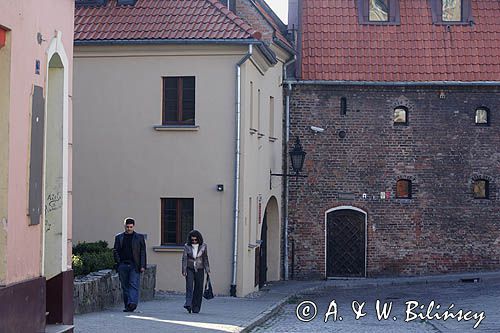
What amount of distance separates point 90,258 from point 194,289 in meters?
2.27

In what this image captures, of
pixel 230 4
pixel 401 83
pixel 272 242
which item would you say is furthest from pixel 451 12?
pixel 272 242

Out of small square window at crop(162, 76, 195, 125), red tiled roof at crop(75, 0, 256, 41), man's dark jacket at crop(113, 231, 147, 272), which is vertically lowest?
man's dark jacket at crop(113, 231, 147, 272)

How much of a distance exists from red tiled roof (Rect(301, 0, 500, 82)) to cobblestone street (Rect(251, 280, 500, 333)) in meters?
6.75

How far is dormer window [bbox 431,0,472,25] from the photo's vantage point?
115 ft

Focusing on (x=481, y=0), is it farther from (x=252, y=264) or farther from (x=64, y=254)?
(x=64, y=254)

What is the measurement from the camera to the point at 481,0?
35531mm

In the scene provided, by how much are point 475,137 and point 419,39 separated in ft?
12.0

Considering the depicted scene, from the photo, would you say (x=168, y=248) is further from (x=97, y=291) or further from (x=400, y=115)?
(x=400, y=115)

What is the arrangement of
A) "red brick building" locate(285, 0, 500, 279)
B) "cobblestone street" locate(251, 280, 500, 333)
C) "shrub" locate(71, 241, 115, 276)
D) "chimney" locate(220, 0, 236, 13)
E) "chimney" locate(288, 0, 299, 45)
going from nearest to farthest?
"cobblestone street" locate(251, 280, 500, 333) < "shrub" locate(71, 241, 115, 276) < "chimney" locate(220, 0, 236, 13) < "red brick building" locate(285, 0, 500, 279) < "chimney" locate(288, 0, 299, 45)

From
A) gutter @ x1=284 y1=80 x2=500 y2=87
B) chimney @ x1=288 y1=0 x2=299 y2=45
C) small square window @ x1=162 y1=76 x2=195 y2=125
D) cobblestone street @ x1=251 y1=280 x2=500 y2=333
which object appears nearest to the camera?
cobblestone street @ x1=251 y1=280 x2=500 y2=333

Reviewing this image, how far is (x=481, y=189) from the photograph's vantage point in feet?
111

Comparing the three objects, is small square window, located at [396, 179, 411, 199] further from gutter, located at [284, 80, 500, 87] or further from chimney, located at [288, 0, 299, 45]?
chimney, located at [288, 0, 299, 45]

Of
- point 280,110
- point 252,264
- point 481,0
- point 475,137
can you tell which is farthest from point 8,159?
point 481,0

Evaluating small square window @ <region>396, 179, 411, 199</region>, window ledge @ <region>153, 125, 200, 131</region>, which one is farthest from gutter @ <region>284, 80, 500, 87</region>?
window ledge @ <region>153, 125, 200, 131</region>
